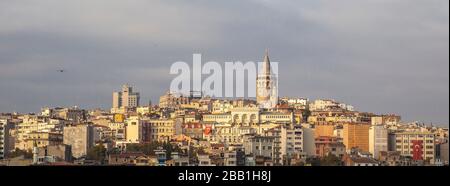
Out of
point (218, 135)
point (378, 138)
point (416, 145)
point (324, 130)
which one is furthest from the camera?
point (218, 135)

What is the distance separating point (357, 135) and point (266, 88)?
229 inches

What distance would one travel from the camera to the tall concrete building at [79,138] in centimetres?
3769

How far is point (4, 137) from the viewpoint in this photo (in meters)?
40.7

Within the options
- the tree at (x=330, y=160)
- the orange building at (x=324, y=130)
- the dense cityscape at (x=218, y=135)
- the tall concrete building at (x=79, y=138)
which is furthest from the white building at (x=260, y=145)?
the tall concrete building at (x=79, y=138)

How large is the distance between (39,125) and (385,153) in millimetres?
12135

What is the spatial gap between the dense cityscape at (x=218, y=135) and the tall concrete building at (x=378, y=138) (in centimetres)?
3

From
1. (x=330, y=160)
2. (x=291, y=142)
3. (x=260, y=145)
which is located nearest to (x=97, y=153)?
(x=260, y=145)

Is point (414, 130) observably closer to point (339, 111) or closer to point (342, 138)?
point (342, 138)

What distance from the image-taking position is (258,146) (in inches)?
1475

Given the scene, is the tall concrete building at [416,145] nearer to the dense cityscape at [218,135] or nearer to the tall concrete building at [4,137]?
the dense cityscape at [218,135]

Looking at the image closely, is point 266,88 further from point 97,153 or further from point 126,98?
point 97,153
